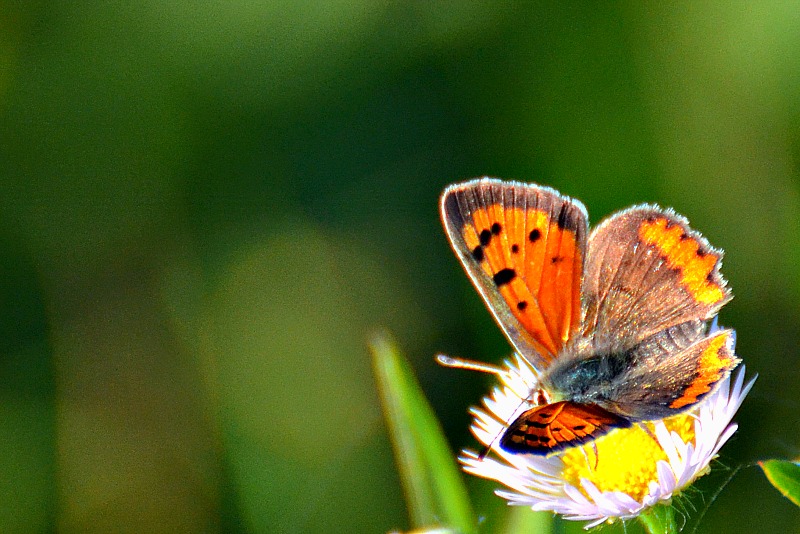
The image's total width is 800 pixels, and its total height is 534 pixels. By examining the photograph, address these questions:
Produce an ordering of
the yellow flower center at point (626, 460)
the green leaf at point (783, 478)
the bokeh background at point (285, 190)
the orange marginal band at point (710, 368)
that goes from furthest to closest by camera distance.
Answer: the bokeh background at point (285, 190)
the yellow flower center at point (626, 460)
the orange marginal band at point (710, 368)
the green leaf at point (783, 478)

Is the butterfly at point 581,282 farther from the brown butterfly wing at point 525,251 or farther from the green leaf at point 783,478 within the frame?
the green leaf at point 783,478

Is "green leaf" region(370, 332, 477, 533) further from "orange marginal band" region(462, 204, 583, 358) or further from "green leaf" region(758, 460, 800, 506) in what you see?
"green leaf" region(758, 460, 800, 506)

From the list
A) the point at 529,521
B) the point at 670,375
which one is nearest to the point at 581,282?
the point at 670,375

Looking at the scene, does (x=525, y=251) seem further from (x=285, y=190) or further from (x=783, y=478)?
(x=285, y=190)

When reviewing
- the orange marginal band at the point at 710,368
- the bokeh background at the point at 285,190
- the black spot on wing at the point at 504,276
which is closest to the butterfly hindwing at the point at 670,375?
the orange marginal band at the point at 710,368

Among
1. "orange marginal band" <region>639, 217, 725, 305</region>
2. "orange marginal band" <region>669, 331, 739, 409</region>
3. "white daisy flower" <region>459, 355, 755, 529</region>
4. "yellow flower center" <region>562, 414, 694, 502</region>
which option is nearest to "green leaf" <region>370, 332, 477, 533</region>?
"white daisy flower" <region>459, 355, 755, 529</region>

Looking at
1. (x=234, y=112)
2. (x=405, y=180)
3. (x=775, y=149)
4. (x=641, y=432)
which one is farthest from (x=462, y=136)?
(x=641, y=432)

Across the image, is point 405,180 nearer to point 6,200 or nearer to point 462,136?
point 462,136
